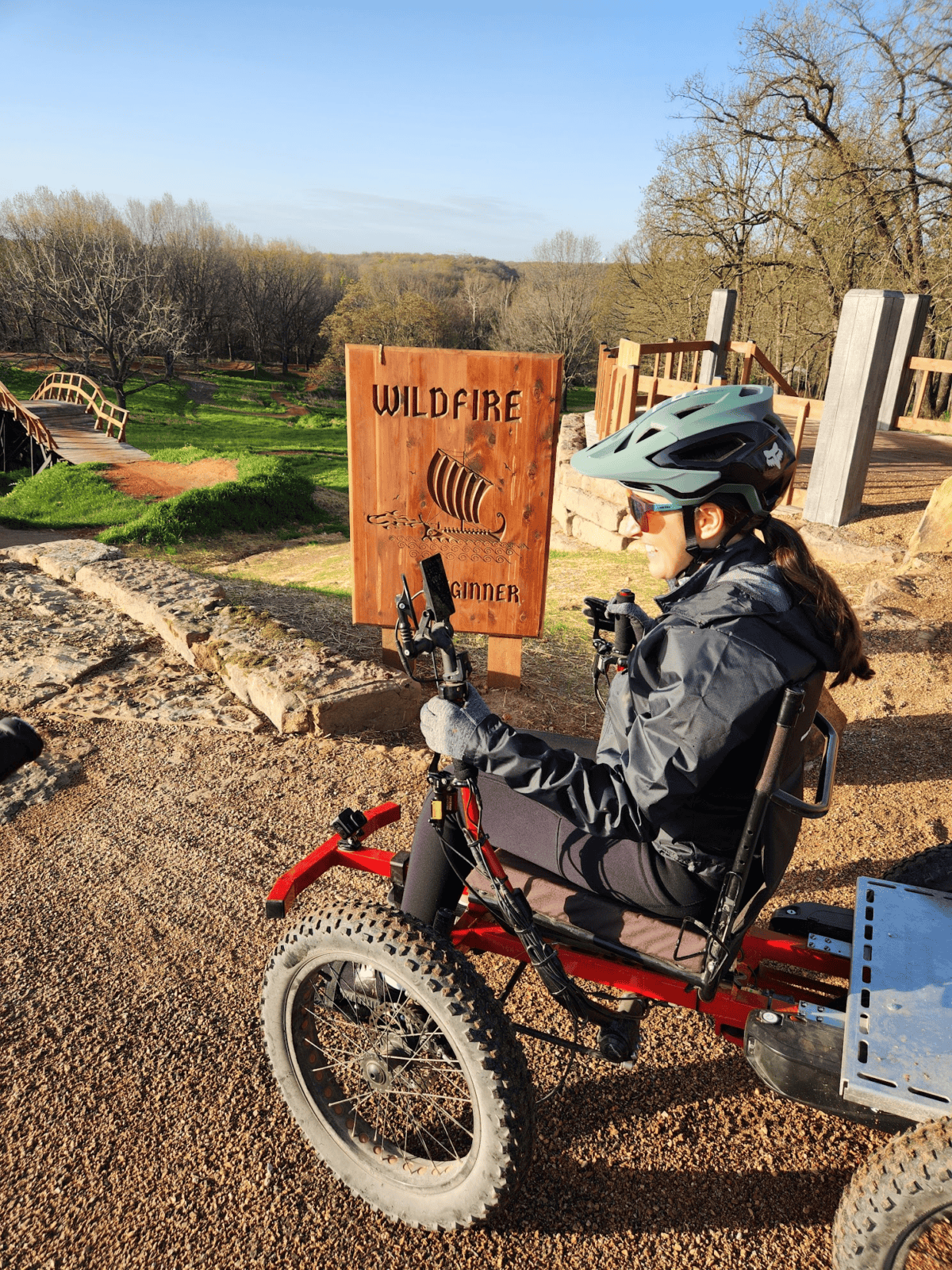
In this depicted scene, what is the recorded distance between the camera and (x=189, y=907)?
3.15 metres

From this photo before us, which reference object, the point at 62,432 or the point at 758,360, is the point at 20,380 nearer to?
the point at 62,432

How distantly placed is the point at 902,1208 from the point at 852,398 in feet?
26.0

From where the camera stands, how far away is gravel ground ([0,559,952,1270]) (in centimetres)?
199

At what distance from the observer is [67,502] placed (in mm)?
14742

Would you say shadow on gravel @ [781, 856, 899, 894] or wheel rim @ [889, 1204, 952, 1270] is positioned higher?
wheel rim @ [889, 1204, 952, 1270]

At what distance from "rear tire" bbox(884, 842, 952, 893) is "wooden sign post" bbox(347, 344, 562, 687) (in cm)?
268

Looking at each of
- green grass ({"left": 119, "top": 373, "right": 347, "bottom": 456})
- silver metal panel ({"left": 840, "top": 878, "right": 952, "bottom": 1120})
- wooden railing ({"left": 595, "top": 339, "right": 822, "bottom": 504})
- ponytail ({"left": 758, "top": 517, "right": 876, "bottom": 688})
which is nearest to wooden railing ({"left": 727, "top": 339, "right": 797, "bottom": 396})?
wooden railing ({"left": 595, "top": 339, "right": 822, "bottom": 504})

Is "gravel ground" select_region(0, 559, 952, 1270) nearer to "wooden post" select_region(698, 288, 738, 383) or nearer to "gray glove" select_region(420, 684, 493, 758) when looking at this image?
"gray glove" select_region(420, 684, 493, 758)

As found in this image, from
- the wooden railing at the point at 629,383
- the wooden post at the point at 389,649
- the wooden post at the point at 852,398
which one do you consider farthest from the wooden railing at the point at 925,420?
the wooden post at the point at 389,649

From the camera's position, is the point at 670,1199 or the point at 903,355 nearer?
the point at 670,1199

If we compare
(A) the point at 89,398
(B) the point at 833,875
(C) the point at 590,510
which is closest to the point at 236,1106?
(B) the point at 833,875

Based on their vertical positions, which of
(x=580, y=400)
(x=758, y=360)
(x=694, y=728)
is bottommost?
(x=580, y=400)

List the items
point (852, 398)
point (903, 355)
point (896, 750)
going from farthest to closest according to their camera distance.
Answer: point (903, 355) → point (852, 398) → point (896, 750)

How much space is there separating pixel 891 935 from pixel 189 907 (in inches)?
98.6
